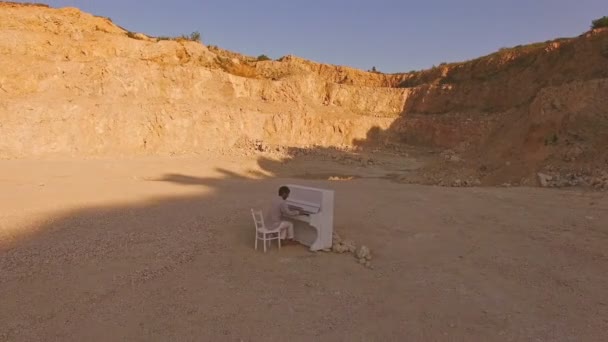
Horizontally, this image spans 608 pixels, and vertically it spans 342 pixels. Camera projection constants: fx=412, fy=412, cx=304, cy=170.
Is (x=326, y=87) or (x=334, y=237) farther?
(x=326, y=87)

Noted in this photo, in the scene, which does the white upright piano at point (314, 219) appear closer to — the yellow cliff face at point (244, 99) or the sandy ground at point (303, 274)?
the sandy ground at point (303, 274)

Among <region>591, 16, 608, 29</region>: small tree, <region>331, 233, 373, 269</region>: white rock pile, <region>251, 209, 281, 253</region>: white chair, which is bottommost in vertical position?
<region>331, 233, 373, 269</region>: white rock pile

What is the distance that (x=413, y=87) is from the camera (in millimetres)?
36844

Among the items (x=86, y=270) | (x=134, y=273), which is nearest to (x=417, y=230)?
(x=134, y=273)

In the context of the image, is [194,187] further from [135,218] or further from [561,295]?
[561,295]

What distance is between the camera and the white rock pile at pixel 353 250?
6.12 meters

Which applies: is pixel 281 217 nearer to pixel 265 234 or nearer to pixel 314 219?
pixel 265 234

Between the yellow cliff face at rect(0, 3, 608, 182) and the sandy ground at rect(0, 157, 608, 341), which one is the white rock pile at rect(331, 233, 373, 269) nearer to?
the sandy ground at rect(0, 157, 608, 341)

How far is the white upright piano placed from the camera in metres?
6.43

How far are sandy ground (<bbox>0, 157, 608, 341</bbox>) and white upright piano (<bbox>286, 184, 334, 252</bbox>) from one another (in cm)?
28

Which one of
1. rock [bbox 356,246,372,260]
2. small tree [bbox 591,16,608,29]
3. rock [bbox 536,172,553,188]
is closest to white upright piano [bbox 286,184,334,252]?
rock [bbox 356,246,372,260]

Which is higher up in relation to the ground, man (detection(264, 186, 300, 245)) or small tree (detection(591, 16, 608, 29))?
small tree (detection(591, 16, 608, 29))

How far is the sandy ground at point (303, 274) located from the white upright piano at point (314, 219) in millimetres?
279

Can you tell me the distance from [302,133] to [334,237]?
22555 millimetres
